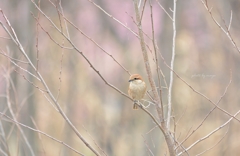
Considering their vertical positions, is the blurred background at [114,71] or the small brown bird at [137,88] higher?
the blurred background at [114,71]

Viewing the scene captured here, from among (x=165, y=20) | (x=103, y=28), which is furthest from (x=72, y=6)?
(x=165, y=20)

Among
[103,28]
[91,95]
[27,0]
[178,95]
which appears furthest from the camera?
[91,95]

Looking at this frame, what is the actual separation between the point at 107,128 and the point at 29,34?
3305mm

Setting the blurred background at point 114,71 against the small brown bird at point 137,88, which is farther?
the blurred background at point 114,71

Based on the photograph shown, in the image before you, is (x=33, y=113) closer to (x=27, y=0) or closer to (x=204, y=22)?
(x=27, y=0)

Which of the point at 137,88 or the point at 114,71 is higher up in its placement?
the point at 114,71

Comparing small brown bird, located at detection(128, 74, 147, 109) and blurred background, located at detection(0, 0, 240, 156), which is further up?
blurred background, located at detection(0, 0, 240, 156)

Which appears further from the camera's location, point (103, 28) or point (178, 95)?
point (103, 28)

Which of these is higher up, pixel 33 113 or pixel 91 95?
pixel 91 95

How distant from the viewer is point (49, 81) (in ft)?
39.7

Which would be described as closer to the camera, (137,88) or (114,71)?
(137,88)

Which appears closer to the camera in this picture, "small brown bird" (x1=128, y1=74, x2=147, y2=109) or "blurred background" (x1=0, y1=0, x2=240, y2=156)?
"small brown bird" (x1=128, y1=74, x2=147, y2=109)

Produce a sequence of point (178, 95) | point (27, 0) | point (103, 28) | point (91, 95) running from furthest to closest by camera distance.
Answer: point (91, 95) < point (103, 28) < point (178, 95) < point (27, 0)

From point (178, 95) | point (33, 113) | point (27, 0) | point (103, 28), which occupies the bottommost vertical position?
point (33, 113)
